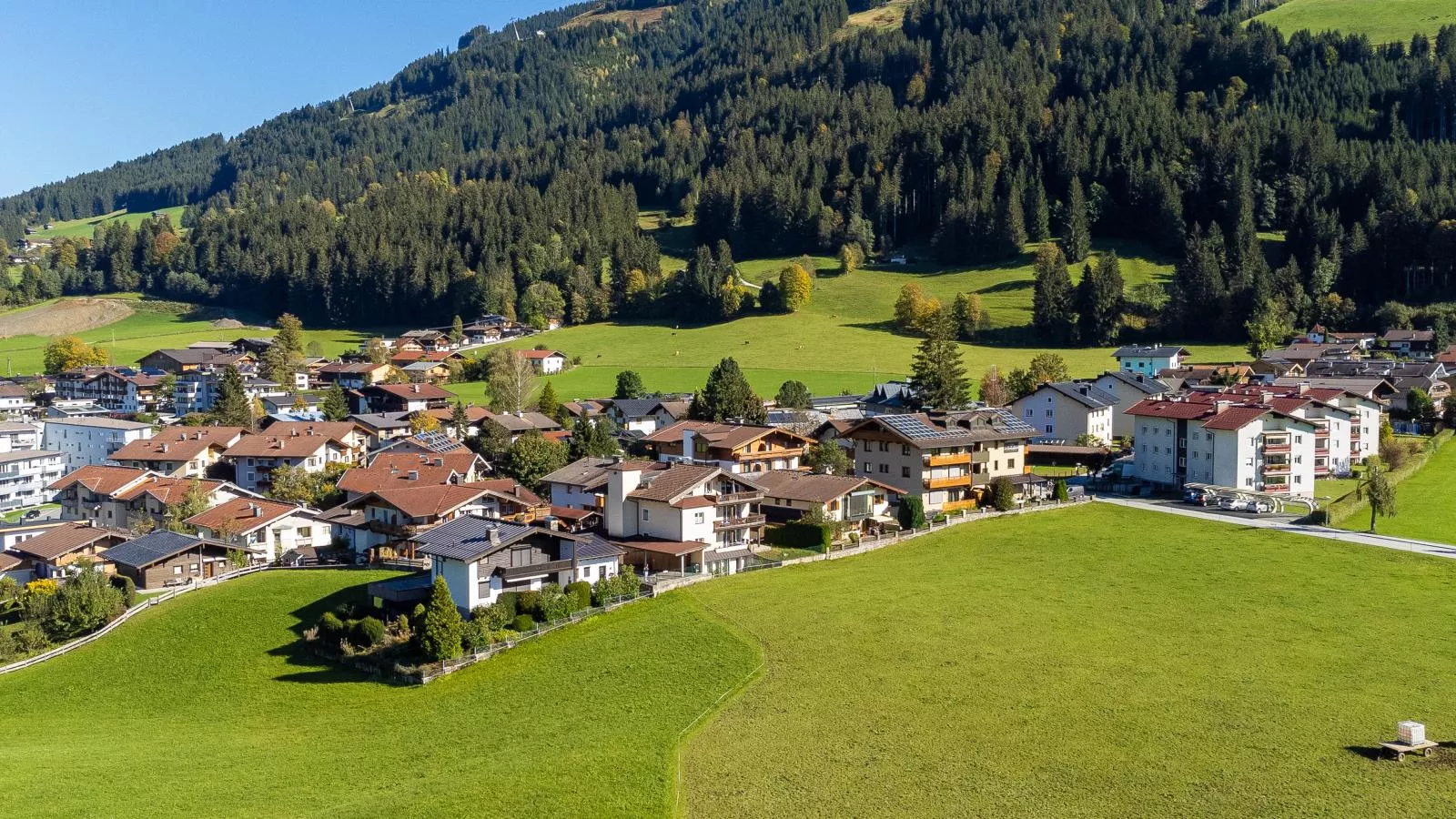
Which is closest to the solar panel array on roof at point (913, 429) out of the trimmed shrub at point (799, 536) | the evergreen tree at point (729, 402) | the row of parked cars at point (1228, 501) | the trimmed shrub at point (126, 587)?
the trimmed shrub at point (799, 536)

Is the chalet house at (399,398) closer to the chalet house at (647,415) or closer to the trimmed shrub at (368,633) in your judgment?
the chalet house at (647,415)

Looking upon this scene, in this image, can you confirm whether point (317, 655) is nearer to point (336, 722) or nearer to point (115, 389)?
point (336, 722)

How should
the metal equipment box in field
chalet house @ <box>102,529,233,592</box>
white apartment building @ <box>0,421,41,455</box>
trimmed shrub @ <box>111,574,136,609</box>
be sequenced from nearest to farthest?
the metal equipment box in field, trimmed shrub @ <box>111,574,136,609</box>, chalet house @ <box>102,529,233,592</box>, white apartment building @ <box>0,421,41,455</box>

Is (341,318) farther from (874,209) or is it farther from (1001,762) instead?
(1001,762)

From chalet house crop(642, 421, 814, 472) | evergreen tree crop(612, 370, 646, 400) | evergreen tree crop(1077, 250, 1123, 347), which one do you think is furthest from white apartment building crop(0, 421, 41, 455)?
evergreen tree crop(1077, 250, 1123, 347)

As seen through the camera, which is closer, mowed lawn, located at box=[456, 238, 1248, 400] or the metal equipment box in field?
the metal equipment box in field

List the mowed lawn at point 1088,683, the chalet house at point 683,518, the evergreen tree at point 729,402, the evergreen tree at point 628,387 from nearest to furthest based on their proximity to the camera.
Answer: the mowed lawn at point 1088,683, the chalet house at point 683,518, the evergreen tree at point 729,402, the evergreen tree at point 628,387

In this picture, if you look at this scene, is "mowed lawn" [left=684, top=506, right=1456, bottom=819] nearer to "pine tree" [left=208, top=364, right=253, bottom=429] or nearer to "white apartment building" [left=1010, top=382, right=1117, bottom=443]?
"white apartment building" [left=1010, top=382, right=1117, bottom=443]
